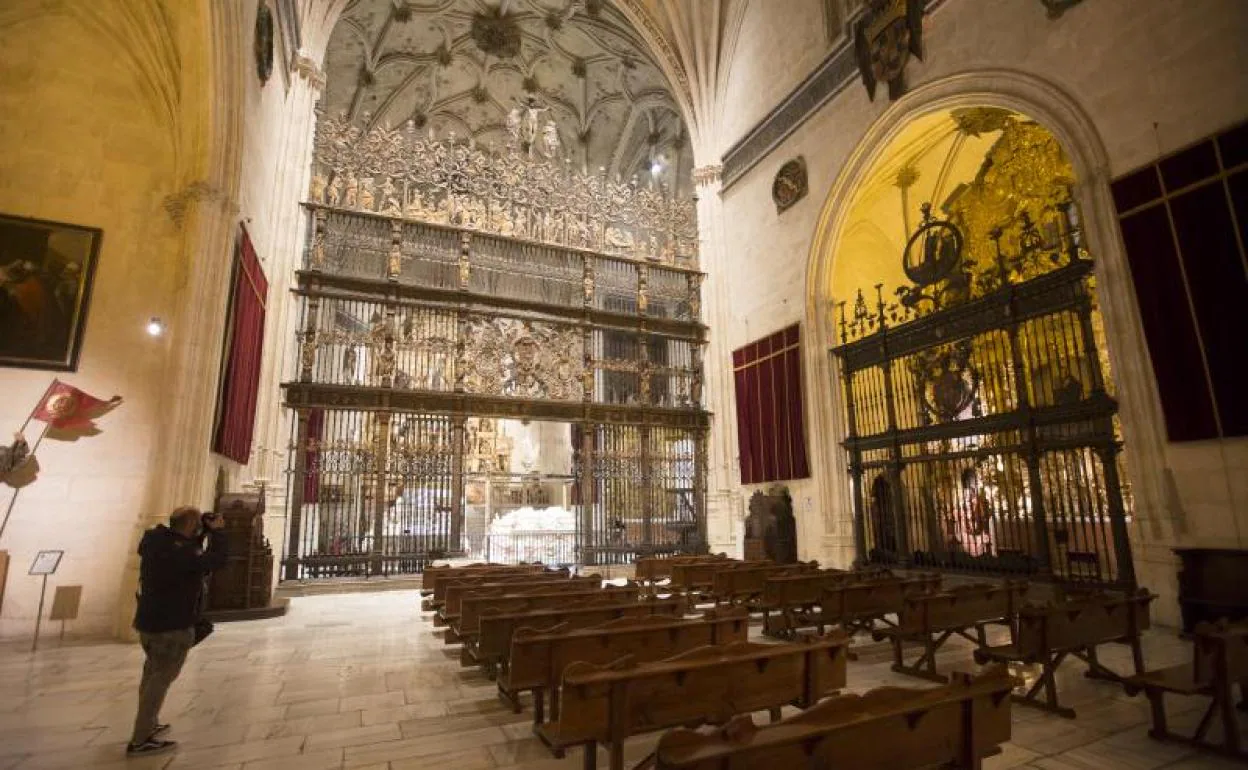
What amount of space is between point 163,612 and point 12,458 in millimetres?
5239

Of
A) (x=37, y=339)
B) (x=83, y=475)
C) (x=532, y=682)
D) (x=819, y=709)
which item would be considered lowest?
(x=532, y=682)

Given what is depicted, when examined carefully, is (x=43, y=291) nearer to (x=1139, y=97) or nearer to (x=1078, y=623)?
(x=1078, y=623)

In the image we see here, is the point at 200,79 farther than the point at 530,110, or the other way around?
the point at 530,110

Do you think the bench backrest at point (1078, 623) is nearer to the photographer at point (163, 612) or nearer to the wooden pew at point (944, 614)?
the wooden pew at point (944, 614)

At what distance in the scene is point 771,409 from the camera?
1315cm

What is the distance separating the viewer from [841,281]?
14.3 m

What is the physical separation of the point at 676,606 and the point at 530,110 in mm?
17806

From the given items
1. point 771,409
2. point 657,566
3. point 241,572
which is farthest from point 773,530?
point 241,572

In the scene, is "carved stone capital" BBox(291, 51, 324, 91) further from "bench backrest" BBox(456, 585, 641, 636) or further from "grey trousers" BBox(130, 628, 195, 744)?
"grey trousers" BBox(130, 628, 195, 744)

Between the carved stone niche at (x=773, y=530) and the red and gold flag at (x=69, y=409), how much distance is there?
10.4m

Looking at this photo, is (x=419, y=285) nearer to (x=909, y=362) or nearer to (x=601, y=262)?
(x=601, y=262)

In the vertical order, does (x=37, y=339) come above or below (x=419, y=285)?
below

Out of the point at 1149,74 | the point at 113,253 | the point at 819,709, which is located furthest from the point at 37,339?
the point at 1149,74

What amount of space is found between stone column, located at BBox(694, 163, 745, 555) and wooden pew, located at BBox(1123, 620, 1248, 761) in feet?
35.9
